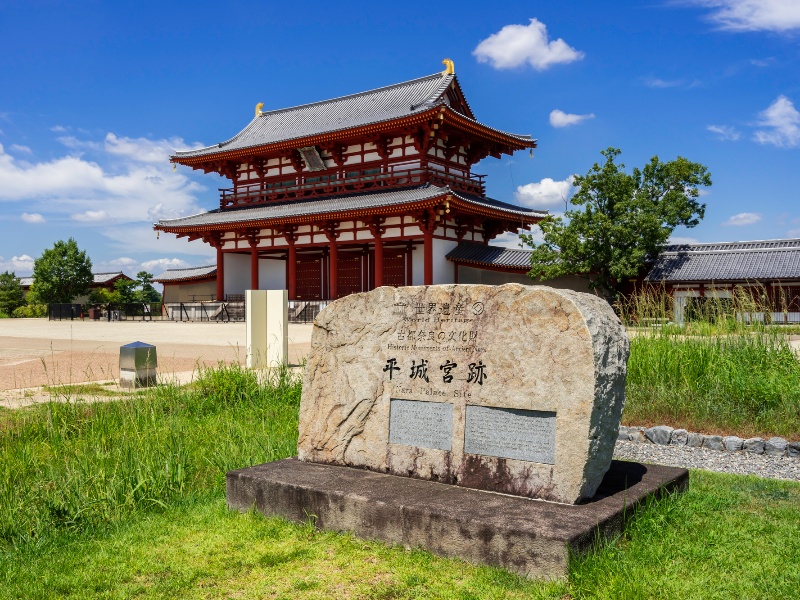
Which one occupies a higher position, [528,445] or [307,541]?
[528,445]

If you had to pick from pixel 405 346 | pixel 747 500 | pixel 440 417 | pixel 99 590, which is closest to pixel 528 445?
pixel 440 417

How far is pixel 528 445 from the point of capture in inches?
146

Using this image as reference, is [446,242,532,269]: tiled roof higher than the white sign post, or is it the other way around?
[446,242,532,269]: tiled roof

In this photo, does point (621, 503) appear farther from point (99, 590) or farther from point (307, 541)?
point (99, 590)

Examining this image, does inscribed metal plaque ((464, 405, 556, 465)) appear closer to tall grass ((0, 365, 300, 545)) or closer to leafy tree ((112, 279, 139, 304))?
tall grass ((0, 365, 300, 545))

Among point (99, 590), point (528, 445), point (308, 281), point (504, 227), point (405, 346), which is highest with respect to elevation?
point (504, 227)

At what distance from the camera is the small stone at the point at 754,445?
612cm

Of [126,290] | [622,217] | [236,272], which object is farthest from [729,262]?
[126,290]

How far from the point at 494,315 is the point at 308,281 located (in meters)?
27.1

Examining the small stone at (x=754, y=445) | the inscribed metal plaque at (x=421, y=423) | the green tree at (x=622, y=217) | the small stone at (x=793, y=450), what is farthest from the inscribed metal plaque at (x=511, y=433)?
the green tree at (x=622, y=217)

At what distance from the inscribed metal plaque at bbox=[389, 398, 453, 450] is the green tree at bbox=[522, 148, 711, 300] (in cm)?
1832

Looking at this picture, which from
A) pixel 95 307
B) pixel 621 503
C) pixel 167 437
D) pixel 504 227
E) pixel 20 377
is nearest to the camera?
pixel 621 503

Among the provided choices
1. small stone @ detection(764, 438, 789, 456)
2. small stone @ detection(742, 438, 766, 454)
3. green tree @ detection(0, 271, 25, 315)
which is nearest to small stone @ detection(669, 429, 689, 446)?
small stone @ detection(742, 438, 766, 454)

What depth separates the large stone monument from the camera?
346 cm
